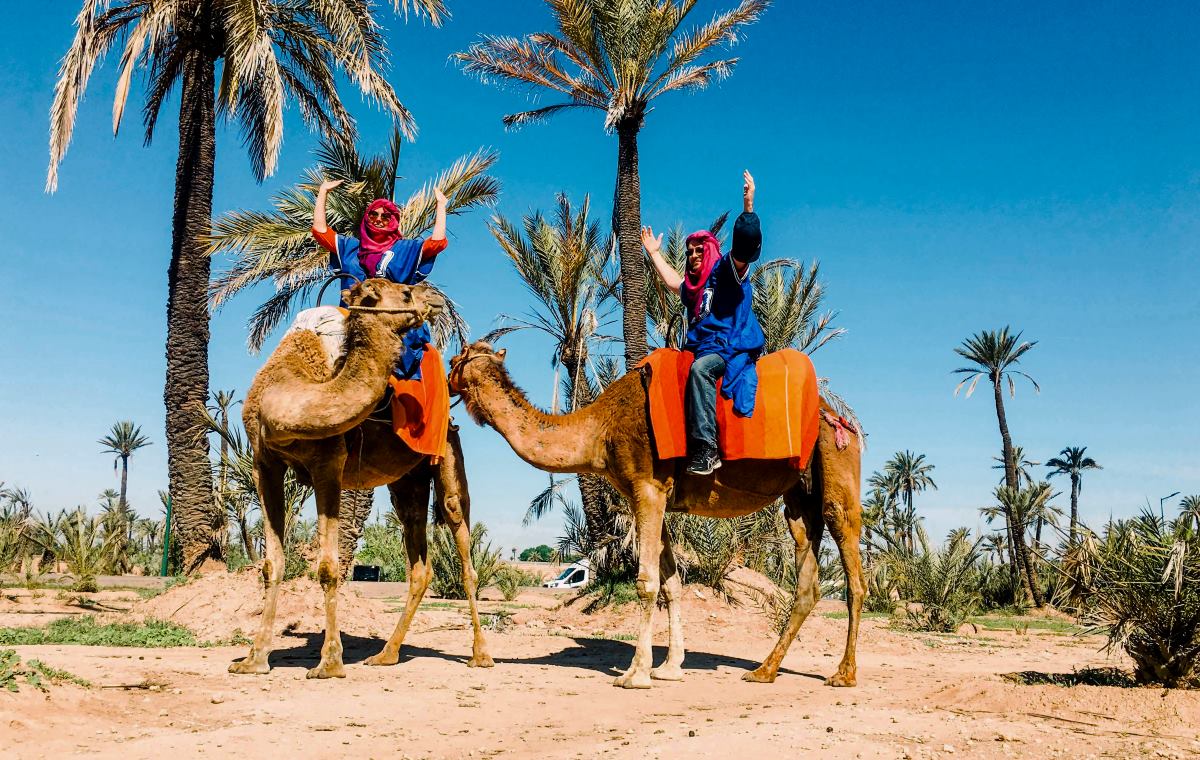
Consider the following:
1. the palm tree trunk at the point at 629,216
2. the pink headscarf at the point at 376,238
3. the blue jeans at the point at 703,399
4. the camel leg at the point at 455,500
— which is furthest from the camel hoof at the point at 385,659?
the palm tree trunk at the point at 629,216

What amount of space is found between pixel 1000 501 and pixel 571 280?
84.0ft

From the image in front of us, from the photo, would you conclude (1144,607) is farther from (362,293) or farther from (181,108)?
(181,108)

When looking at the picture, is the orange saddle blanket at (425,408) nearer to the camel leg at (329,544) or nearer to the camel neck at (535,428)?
the camel neck at (535,428)

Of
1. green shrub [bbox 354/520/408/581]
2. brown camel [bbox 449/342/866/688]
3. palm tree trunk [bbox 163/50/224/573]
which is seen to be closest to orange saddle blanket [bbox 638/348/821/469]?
brown camel [bbox 449/342/866/688]

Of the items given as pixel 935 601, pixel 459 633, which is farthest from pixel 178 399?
pixel 935 601

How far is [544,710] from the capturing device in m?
6.14

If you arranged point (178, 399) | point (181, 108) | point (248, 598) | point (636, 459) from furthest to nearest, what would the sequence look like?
point (181, 108) < point (178, 399) < point (248, 598) < point (636, 459)

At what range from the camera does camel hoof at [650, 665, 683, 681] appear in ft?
24.5

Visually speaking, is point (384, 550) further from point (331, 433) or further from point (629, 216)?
point (331, 433)

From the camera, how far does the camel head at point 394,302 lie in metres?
6.45

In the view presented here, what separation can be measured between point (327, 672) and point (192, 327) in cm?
1025

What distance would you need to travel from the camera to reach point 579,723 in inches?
226

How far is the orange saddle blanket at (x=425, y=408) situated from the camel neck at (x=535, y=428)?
319 mm

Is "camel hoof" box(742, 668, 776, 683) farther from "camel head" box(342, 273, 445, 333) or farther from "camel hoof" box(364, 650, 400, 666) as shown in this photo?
"camel head" box(342, 273, 445, 333)
